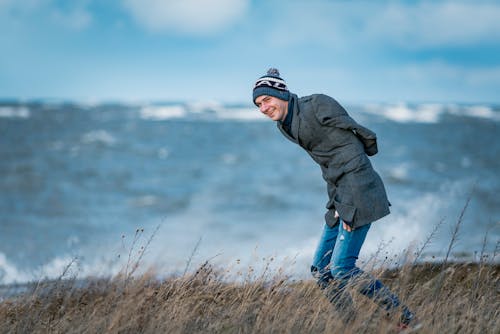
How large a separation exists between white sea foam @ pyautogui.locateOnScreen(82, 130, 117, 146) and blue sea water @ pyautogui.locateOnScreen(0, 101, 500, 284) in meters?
0.62

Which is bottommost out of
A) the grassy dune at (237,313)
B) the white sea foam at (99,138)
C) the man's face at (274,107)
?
the white sea foam at (99,138)

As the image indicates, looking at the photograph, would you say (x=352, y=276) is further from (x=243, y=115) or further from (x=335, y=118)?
(x=243, y=115)

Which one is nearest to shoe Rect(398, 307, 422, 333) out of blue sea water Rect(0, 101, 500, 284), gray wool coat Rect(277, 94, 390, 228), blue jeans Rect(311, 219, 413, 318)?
blue jeans Rect(311, 219, 413, 318)

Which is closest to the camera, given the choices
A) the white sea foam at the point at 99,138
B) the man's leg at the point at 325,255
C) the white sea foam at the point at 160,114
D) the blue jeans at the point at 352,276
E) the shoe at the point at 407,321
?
the shoe at the point at 407,321

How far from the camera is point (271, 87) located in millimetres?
4305

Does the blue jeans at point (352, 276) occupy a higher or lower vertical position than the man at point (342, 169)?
lower

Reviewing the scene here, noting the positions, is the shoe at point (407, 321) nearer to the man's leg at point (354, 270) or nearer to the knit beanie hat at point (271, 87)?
the man's leg at point (354, 270)

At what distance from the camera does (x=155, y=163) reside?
Result: 103 ft

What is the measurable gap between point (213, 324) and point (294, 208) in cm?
1442

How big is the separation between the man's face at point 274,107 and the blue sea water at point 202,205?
1.38 meters

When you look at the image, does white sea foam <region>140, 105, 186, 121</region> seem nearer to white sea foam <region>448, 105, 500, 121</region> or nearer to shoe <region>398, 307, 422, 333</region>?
white sea foam <region>448, 105, 500, 121</region>

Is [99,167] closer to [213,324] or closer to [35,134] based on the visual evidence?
[35,134]

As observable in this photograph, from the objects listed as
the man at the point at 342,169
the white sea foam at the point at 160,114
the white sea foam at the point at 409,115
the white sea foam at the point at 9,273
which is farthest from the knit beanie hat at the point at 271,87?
the white sea foam at the point at 409,115

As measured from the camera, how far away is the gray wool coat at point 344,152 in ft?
13.6
